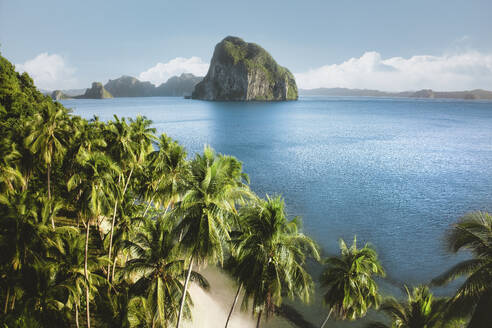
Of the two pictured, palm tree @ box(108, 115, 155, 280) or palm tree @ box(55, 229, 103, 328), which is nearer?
palm tree @ box(55, 229, 103, 328)

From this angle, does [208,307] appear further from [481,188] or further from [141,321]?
[481,188]

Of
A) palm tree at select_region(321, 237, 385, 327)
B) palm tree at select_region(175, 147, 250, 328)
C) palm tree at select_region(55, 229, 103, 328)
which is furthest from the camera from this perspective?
palm tree at select_region(321, 237, 385, 327)

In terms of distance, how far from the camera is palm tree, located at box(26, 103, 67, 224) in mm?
22234

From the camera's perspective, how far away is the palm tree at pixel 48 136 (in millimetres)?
22234

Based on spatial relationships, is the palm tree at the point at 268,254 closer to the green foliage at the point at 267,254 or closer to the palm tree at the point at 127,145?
the green foliage at the point at 267,254

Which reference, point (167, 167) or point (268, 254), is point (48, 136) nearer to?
point (167, 167)

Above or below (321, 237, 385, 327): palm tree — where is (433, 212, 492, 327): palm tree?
above

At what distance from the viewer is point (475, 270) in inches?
514

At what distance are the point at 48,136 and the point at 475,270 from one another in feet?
99.1

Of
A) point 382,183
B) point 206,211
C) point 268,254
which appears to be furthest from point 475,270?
point 382,183

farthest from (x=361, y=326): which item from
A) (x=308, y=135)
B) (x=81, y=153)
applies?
(x=308, y=135)

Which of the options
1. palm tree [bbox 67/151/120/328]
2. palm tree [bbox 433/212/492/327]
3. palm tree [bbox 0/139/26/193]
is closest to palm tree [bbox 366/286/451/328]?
palm tree [bbox 433/212/492/327]

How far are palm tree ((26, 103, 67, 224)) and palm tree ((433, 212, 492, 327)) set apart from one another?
27.6 m

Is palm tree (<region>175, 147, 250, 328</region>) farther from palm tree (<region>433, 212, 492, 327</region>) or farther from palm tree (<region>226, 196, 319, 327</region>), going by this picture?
palm tree (<region>433, 212, 492, 327</region>)
